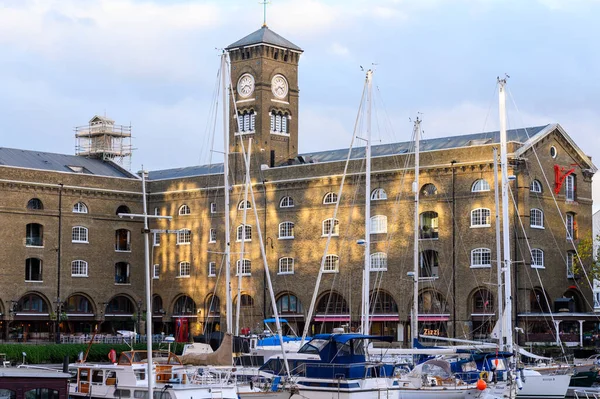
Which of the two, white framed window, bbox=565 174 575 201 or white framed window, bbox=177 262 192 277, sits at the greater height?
white framed window, bbox=565 174 575 201

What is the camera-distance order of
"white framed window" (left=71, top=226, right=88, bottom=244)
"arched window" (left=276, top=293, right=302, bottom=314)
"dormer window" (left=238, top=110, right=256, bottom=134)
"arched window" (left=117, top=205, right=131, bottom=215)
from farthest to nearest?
"arched window" (left=117, top=205, right=131, bottom=215)
"dormer window" (left=238, top=110, right=256, bottom=134)
"white framed window" (left=71, top=226, right=88, bottom=244)
"arched window" (left=276, top=293, right=302, bottom=314)

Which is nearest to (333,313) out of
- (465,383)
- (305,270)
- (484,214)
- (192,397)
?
(305,270)

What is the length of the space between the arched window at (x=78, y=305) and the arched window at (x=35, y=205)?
22.6ft

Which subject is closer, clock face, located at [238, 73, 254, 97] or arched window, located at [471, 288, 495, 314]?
arched window, located at [471, 288, 495, 314]

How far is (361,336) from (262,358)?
13.0 meters

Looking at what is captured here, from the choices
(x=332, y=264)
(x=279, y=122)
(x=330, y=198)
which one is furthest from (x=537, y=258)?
(x=279, y=122)

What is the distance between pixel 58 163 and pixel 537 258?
36.7 metres

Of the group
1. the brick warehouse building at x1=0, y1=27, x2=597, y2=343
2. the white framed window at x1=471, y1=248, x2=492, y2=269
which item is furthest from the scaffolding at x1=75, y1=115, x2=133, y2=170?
the white framed window at x1=471, y1=248, x2=492, y2=269

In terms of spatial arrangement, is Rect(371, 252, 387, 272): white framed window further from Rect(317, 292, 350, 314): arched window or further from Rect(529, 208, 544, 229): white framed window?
Rect(529, 208, 544, 229): white framed window

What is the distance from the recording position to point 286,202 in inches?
3201

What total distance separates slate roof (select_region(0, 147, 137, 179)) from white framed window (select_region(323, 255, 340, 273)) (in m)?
19.7

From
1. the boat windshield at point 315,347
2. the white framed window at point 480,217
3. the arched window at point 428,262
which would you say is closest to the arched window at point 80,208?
the arched window at point 428,262

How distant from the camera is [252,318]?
81875 mm

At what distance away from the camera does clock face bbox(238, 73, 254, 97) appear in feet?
284
